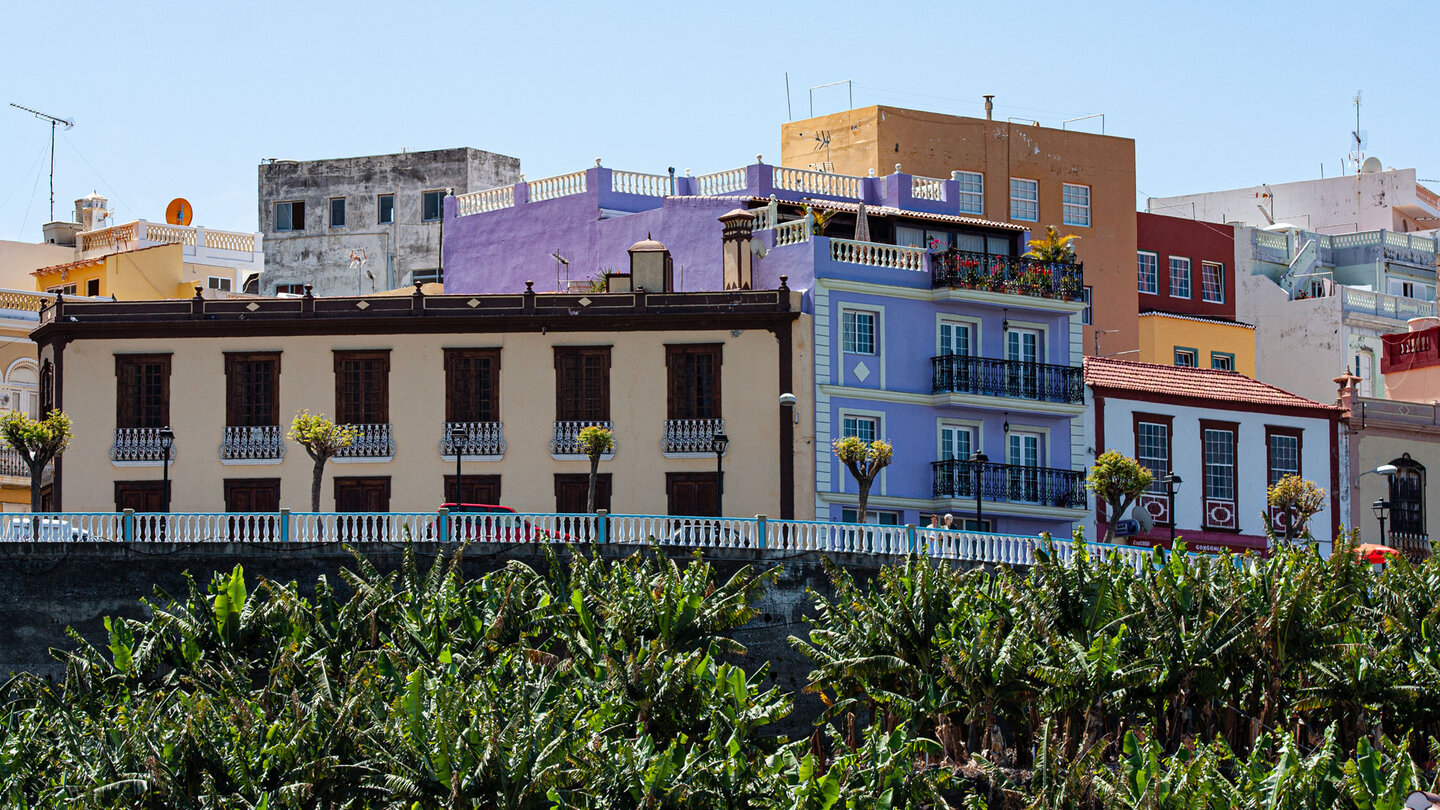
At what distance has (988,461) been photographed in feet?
190

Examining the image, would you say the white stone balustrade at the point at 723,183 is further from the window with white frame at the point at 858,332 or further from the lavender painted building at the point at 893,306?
the window with white frame at the point at 858,332

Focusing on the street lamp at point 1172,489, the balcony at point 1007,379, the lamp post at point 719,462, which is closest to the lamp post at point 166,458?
the lamp post at point 719,462

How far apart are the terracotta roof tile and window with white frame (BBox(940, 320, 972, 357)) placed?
3486mm

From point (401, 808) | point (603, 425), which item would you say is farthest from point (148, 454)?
point (401, 808)

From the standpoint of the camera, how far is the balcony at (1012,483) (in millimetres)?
57094

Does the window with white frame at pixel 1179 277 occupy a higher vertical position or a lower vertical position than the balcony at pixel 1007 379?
higher

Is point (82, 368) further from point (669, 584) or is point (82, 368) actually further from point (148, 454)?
point (669, 584)

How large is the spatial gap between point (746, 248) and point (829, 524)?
35.6ft

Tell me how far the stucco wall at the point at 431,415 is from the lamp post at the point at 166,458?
0.22 m

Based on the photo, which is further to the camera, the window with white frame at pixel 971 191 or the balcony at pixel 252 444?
the window with white frame at pixel 971 191

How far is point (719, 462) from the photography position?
2003 inches

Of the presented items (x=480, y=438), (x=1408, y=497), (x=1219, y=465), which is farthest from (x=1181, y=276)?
(x=480, y=438)

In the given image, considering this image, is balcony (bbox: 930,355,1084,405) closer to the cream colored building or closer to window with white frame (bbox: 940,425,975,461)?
window with white frame (bbox: 940,425,975,461)

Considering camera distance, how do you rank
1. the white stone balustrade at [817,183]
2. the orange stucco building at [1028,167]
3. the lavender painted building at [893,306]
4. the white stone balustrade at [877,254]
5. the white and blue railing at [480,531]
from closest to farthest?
the white and blue railing at [480,531]
the lavender painted building at [893,306]
the white stone balustrade at [877,254]
the white stone balustrade at [817,183]
the orange stucco building at [1028,167]
